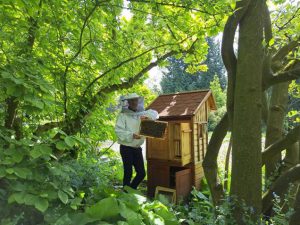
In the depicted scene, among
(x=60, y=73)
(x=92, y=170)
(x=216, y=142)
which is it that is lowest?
(x=92, y=170)

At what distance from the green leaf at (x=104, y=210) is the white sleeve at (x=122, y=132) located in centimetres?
223

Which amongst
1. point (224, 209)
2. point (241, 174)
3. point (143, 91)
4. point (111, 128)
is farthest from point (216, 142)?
point (143, 91)

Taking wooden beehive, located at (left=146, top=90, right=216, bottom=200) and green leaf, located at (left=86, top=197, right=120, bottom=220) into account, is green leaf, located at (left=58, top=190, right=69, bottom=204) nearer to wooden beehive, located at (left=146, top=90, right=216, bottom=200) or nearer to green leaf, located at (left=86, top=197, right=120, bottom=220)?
green leaf, located at (left=86, top=197, right=120, bottom=220)

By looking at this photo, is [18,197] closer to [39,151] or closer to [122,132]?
[39,151]

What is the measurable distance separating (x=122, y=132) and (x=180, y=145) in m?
1.63

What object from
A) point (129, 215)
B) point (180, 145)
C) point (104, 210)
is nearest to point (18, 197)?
point (104, 210)

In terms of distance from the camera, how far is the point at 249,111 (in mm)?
3176

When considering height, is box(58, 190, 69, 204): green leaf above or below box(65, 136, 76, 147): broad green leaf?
below

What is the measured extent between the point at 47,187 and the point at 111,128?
4099mm

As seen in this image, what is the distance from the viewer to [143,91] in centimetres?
766

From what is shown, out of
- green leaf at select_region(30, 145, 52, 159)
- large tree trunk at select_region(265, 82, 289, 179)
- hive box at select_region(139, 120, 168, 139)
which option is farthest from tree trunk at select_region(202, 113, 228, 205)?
green leaf at select_region(30, 145, 52, 159)

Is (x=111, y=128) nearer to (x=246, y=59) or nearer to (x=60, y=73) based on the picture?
(x=60, y=73)

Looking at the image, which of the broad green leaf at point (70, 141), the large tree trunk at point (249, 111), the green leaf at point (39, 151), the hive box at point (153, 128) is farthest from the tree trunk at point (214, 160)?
the green leaf at point (39, 151)

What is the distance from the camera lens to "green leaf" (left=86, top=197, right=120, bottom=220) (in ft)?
9.37
